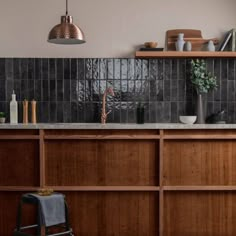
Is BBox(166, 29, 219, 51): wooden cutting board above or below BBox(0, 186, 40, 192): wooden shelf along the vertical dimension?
above

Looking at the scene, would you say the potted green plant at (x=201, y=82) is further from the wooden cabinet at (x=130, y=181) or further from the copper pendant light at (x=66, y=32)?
the copper pendant light at (x=66, y=32)

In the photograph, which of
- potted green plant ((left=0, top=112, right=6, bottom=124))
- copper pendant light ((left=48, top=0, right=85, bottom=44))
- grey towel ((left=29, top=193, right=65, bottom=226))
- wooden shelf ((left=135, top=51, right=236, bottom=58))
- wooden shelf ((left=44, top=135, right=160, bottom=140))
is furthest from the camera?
potted green plant ((left=0, top=112, right=6, bottom=124))

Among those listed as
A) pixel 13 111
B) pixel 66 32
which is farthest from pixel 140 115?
pixel 13 111

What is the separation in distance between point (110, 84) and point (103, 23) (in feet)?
2.19

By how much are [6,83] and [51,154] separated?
109cm

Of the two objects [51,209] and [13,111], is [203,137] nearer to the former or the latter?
[51,209]

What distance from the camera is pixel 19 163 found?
4.81 metres

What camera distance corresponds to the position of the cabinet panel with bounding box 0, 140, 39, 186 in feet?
15.8

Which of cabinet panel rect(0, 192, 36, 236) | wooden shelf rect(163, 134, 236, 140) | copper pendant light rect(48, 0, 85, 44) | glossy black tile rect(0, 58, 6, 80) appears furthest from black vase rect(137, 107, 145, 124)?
glossy black tile rect(0, 58, 6, 80)

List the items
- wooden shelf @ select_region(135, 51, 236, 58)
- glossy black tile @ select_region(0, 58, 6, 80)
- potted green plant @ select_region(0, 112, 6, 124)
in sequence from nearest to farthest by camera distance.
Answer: wooden shelf @ select_region(135, 51, 236, 58), potted green plant @ select_region(0, 112, 6, 124), glossy black tile @ select_region(0, 58, 6, 80)

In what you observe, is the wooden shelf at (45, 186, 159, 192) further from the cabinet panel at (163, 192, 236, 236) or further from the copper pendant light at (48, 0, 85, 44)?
the copper pendant light at (48, 0, 85, 44)

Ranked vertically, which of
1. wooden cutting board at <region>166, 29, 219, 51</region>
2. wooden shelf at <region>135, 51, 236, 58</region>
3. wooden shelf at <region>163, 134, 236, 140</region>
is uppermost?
wooden cutting board at <region>166, 29, 219, 51</region>

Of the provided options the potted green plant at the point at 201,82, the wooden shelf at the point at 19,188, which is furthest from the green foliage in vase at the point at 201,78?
the wooden shelf at the point at 19,188

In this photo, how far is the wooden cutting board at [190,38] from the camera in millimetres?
5285
